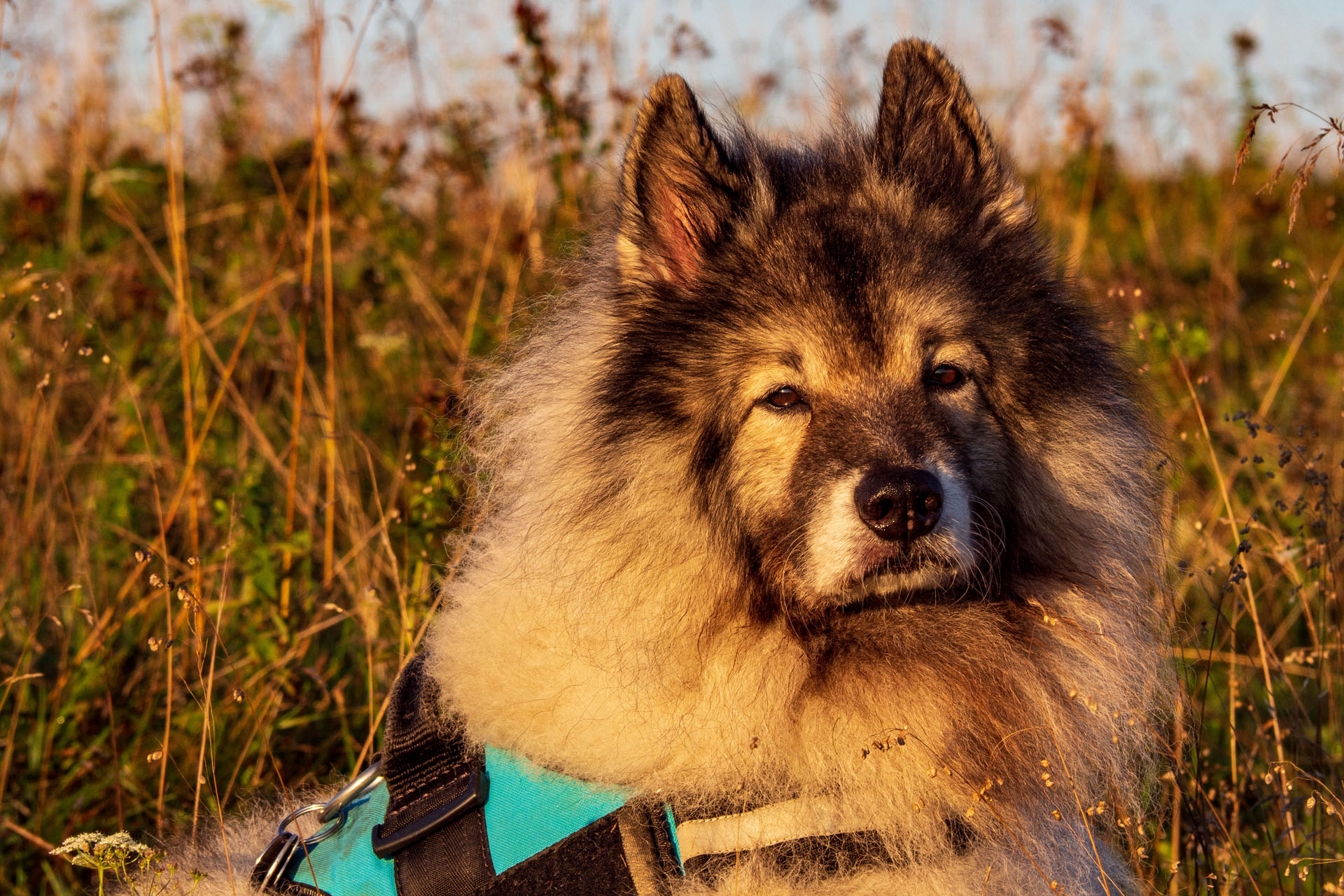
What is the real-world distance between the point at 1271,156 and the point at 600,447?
28.5ft

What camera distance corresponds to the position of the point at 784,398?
2.38 meters

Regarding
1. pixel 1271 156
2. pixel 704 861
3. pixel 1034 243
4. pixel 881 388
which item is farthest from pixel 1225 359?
pixel 704 861

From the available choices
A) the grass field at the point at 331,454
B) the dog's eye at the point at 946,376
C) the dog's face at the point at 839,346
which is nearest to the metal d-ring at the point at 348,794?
the grass field at the point at 331,454

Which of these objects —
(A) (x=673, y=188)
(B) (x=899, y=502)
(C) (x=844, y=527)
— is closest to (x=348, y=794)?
(C) (x=844, y=527)

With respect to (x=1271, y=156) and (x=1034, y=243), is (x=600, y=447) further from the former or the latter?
(x=1271, y=156)

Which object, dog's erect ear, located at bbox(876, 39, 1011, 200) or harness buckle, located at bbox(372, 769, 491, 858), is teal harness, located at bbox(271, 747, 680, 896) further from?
dog's erect ear, located at bbox(876, 39, 1011, 200)

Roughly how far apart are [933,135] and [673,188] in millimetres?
675

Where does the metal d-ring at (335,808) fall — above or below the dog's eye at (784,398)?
below

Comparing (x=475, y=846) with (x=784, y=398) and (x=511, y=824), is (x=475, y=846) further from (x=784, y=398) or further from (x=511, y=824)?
(x=784, y=398)

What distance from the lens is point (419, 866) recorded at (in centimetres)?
211

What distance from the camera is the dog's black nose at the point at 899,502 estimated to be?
83.5 inches

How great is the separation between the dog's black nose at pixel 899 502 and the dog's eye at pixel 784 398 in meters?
0.31

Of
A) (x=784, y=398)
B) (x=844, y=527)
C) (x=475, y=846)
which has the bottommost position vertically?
(x=475, y=846)

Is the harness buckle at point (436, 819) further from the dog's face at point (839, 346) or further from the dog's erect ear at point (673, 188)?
the dog's erect ear at point (673, 188)
